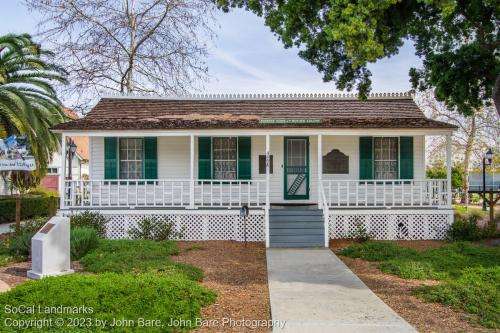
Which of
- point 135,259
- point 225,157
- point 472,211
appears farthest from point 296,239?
point 472,211

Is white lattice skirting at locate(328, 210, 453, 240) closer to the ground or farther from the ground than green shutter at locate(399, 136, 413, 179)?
closer to the ground

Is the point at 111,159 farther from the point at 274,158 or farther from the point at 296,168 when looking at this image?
the point at 296,168

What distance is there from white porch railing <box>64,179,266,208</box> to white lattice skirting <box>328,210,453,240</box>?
2710 mm

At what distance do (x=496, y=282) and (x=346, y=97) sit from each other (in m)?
10.7

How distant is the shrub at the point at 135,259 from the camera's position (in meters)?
9.10

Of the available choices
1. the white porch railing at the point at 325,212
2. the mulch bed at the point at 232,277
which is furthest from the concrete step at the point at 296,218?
the mulch bed at the point at 232,277

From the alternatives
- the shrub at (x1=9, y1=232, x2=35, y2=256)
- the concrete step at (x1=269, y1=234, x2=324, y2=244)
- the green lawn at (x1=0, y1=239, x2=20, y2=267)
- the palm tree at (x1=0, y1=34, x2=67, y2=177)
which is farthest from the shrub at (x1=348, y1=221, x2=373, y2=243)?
the palm tree at (x1=0, y1=34, x2=67, y2=177)

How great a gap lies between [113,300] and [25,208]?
58.7 ft

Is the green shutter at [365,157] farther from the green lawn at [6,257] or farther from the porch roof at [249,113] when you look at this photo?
the green lawn at [6,257]

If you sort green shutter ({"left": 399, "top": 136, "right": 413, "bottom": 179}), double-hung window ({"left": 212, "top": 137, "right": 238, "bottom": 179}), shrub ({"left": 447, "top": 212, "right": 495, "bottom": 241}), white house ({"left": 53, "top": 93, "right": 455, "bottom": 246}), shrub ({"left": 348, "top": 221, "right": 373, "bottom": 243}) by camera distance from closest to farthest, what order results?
shrub ({"left": 348, "top": 221, "right": 373, "bottom": 243}) < shrub ({"left": 447, "top": 212, "right": 495, "bottom": 241}) < white house ({"left": 53, "top": 93, "right": 455, "bottom": 246}) < green shutter ({"left": 399, "top": 136, "right": 413, "bottom": 179}) < double-hung window ({"left": 212, "top": 137, "right": 238, "bottom": 179})

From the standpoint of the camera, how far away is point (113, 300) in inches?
259

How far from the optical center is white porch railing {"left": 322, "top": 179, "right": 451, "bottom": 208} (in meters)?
14.6

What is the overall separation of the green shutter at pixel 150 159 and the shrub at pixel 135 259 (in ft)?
11.9

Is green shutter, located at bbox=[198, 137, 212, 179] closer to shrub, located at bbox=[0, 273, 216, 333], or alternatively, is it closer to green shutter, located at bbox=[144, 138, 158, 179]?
green shutter, located at bbox=[144, 138, 158, 179]
